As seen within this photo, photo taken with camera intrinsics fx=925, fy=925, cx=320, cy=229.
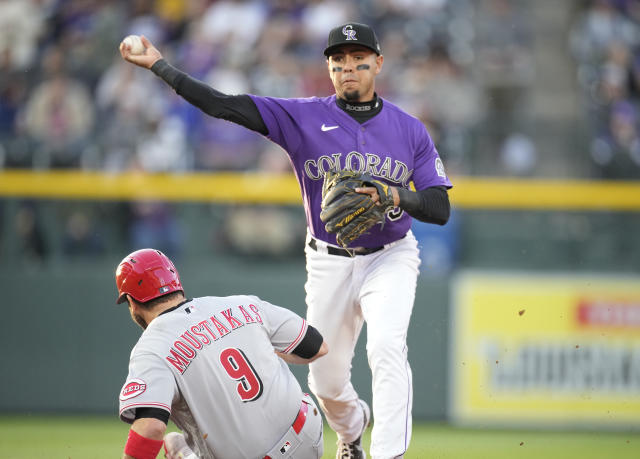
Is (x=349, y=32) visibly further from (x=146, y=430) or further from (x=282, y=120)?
(x=146, y=430)

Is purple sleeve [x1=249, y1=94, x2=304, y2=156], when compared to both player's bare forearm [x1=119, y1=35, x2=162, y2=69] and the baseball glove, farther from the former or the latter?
player's bare forearm [x1=119, y1=35, x2=162, y2=69]

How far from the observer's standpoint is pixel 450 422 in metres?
9.46

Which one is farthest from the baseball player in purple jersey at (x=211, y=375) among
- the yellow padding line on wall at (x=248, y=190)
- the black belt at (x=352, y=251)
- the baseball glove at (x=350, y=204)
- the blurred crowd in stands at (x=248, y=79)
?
the yellow padding line on wall at (x=248, y=190)

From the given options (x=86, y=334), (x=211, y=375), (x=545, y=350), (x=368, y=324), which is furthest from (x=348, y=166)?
(x=86, y=334)

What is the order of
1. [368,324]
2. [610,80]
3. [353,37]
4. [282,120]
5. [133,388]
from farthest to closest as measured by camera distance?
[610,80]
[282,120]
[353,37]
[368,324]
[133,388]

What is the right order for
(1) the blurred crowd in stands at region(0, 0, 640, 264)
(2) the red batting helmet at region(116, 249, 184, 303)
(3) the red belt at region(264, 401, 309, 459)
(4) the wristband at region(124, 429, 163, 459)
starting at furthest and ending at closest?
(1) the blurred crowd in stands at region(0, 0, 640, 264), (3) the red belt at region(264, 401, 309, 459), (2) the red batting helmet at region(116, 249, 184, 303), (4) the wristband at region(124, 429, 163, 459)

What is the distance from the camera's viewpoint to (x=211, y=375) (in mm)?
3951

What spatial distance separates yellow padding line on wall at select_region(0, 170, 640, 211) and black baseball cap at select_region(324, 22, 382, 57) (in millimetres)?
4541

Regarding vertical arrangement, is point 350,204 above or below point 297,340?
above

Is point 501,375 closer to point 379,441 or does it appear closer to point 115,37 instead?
point 379,441

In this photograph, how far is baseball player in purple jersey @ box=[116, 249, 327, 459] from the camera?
385cm

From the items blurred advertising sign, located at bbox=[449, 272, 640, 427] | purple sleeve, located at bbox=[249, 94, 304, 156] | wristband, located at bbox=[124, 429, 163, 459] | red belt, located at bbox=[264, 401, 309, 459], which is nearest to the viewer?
wristband, located at bbox=[124, 429, 163, 459]

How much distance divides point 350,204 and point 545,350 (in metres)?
5.38

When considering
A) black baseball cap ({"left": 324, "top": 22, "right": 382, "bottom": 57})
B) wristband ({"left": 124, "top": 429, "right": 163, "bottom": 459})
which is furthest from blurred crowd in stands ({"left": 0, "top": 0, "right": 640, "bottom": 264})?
wristband ({"left": 124, "top": 429, "right": 163, "bottom": 459})
